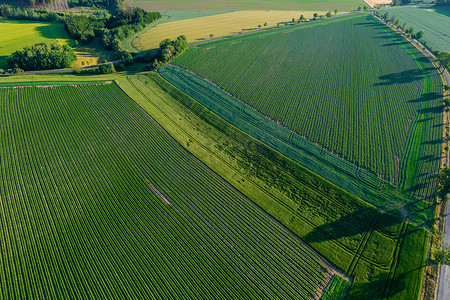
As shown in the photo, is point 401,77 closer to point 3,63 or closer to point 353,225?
point 353,225

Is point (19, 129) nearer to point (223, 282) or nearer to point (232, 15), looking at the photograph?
point (223, 282)

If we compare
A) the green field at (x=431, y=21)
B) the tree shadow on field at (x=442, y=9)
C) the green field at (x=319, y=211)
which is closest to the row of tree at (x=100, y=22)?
the green field at (x=319, y=211)

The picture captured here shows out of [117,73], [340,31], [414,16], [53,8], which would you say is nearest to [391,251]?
[117,73]

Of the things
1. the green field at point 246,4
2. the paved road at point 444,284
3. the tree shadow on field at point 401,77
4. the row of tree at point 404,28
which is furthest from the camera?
the green field at point 246,4

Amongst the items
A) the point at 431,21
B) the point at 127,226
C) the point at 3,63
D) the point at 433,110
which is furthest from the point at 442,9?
the point at 3,63

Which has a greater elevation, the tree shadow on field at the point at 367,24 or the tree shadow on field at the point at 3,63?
the tree shadow on field at the point at 367,24

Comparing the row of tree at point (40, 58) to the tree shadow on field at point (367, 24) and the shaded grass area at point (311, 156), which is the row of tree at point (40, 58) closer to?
the shaded grass area at point (311, 156)

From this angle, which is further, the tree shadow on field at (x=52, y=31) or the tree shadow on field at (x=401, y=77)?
the tree shadow on field at (x=52, y=31)
